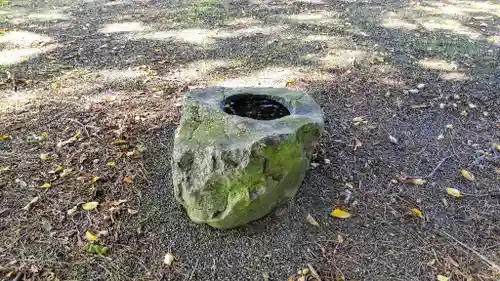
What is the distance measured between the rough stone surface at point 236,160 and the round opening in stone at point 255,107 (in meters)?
0.13

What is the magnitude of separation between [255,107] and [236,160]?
63 cm

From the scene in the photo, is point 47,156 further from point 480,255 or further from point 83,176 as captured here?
point 480,255

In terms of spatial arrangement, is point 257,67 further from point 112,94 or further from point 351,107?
point 112,94

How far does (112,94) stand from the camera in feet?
12.9

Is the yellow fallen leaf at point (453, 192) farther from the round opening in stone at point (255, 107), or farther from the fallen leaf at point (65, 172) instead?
the fallen leaf at point (65, 172)

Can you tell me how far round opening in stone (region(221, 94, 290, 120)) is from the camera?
2637 millimetres

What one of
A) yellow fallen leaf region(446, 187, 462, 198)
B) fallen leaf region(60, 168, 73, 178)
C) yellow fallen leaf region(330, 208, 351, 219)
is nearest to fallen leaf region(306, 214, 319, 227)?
yellow fallen leaf region(330, 208, 351, 219)

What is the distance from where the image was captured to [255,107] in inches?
107

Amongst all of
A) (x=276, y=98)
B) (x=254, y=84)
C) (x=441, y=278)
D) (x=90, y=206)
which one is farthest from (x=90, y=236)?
(x=254, y=84)

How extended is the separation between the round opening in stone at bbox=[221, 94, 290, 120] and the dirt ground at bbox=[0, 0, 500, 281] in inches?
20.0

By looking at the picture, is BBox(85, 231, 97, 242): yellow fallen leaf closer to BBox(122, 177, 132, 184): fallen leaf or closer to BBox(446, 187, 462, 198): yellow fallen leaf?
BBox(122, 177, 132, 184): fallen leaf

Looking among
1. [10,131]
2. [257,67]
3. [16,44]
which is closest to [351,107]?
[257,67]

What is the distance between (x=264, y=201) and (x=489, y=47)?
4093 mm

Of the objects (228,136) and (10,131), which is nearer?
(228,136)
